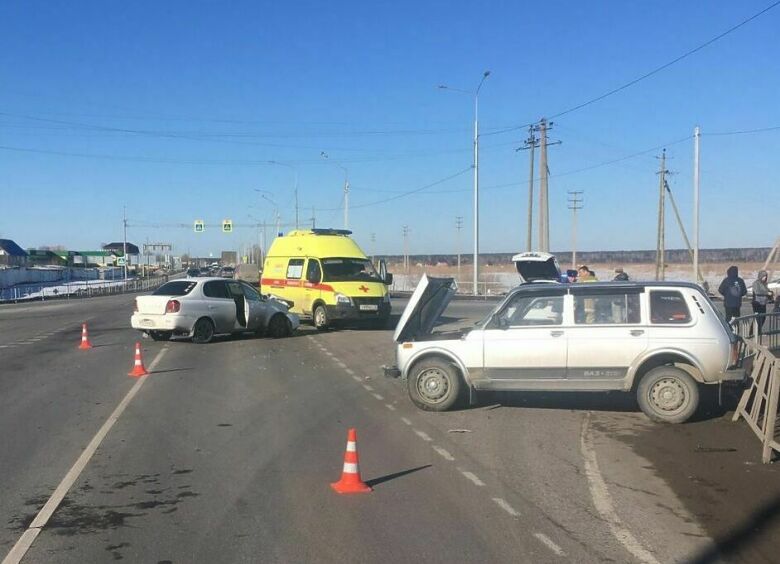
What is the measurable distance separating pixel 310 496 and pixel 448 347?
4.25 meters

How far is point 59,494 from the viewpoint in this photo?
631 centimetres

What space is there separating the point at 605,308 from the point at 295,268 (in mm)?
15402

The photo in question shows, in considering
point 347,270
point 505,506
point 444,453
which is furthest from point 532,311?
point 347,270

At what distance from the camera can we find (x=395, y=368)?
10.8 metres

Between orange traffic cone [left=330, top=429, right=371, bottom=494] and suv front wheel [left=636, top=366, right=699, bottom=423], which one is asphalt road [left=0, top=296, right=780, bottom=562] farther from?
suv front wheel [left=636, top=366, right=699, bottom=423]

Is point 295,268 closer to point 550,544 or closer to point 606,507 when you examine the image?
point 606,507

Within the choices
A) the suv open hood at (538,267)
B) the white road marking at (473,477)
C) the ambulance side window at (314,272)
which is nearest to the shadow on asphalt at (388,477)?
the white road marking at (473,477)

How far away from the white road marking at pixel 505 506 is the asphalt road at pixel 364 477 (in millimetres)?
23

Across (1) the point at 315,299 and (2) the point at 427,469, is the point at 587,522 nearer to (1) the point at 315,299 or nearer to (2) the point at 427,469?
(2) the point at 427,469

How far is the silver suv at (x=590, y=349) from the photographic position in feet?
30.6

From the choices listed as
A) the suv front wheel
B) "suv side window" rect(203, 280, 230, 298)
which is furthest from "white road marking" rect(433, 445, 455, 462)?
"suv side window" rect(203, 280, 230, 298)

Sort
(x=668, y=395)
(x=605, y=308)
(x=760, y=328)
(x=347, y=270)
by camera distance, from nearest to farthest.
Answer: (x=668, y=395)
(x=605, y=308)
(x=760, y=328)
(x=347, y=270)

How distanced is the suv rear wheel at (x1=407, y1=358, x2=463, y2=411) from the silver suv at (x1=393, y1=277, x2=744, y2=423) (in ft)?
0.04

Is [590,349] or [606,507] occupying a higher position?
[590,349]
